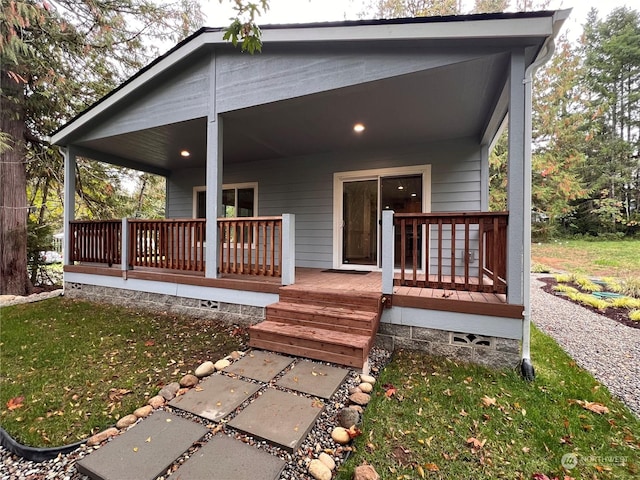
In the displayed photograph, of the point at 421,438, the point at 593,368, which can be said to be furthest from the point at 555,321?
the point at 421,438

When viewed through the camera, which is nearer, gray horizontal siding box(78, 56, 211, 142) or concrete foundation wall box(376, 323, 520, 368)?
concrete foundation wall box(376, 323, 520, 368)

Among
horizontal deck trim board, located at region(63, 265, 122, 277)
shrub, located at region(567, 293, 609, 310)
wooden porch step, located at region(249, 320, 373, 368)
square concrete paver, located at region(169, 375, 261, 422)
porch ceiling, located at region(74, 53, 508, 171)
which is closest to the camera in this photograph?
square concrete paver, located at region(169, 375, 261, 422)

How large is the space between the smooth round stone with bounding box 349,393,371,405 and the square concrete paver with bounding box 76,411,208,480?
A: 1093mm

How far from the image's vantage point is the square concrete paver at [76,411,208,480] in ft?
5.30

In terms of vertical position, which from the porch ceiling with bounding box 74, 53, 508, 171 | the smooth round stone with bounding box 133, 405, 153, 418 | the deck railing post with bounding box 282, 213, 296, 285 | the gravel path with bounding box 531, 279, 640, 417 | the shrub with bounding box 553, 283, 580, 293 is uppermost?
the porch ceiling with bounding box 74, 53, 508, 171

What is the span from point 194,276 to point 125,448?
313 cm

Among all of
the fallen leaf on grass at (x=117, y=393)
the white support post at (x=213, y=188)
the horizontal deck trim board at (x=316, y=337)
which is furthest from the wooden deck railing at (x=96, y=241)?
the horizontal deck trim board at (x=316, y=337)

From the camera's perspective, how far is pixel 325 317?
3271mm

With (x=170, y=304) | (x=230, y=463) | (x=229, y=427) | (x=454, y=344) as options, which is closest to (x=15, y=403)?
(x=229, y=427)

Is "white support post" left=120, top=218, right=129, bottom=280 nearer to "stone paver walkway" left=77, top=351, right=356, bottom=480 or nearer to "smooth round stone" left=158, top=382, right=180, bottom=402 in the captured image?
"smooth round stone" left=158, top=382, right=180, bottom=402

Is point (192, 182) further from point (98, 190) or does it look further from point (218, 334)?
point (218, 334)

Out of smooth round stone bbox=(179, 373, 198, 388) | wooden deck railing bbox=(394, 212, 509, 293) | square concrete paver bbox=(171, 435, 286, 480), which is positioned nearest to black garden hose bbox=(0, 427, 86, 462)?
smooth round stone bbox=(179, 373, 198, 388)

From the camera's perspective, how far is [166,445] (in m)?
1.81

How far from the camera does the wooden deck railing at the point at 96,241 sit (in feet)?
18.6
